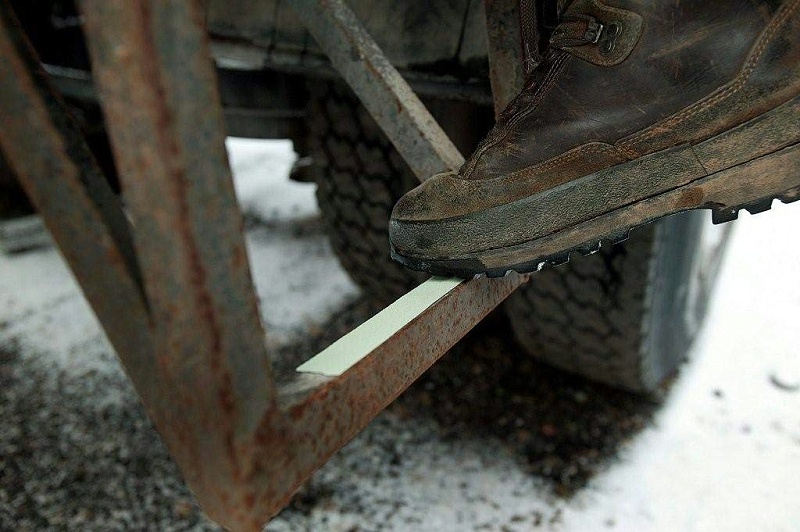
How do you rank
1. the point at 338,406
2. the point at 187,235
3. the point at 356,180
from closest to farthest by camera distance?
the point at 187,235 < the point at 338,406 < the point at 356,180

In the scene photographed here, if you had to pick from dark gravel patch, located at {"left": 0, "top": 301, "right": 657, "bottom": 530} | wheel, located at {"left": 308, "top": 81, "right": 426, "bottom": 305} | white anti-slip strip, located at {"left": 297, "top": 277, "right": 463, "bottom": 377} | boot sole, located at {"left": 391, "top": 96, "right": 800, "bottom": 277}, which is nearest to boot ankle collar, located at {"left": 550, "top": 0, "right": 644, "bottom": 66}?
boot sole, located at {"left": 391, "top": 96, "right": 800, "bottom": 277}

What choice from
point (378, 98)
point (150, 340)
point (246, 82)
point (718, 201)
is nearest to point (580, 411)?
point (718, 201)

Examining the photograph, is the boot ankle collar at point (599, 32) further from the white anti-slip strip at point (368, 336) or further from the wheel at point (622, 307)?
the wheel at point (622, 307)

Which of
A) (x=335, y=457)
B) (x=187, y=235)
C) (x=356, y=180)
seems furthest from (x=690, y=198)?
(x=335, y=457)

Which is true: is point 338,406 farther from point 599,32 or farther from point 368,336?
point 599,32

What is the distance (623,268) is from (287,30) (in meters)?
0.70

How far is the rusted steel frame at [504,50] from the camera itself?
0.81 m

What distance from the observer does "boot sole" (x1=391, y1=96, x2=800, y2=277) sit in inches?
27.2

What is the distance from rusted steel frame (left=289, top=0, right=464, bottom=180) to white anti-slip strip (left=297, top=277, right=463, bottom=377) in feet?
0.64

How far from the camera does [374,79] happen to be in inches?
30.4

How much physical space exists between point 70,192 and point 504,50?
576 mm

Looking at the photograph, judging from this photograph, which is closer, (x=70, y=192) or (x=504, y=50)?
(x=70, y=192)

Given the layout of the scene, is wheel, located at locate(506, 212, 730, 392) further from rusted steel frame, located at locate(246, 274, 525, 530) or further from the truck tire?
rusted steel frame, located at locate(246, 274, 525, 530)

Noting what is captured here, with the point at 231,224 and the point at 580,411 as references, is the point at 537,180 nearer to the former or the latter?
the point at 231,224
